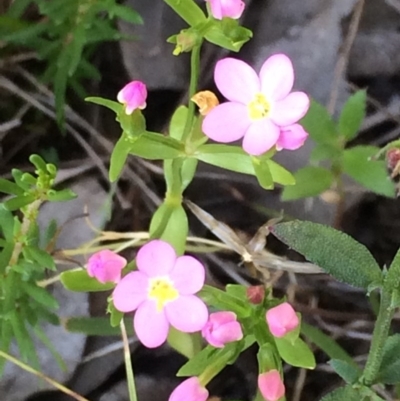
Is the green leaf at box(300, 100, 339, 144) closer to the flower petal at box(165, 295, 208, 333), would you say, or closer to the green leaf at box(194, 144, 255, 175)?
the green leaf at box(194, 144, 255, 175)

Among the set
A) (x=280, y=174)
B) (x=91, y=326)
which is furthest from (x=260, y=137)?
(x=91, y=326)

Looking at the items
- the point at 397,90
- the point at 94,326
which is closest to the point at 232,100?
the point at 94,326

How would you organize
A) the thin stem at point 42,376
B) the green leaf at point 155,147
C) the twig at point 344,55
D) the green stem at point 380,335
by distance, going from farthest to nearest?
1. the twig at point 344,55
2. the thin stem at point 42,376
3. the green leaf at point 155,147
4. the green stem at point 380,335

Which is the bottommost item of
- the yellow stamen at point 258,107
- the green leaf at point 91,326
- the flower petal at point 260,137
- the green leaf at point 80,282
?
the green leaf at point 91,326

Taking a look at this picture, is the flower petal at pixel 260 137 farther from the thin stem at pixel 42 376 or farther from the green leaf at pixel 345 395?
the thin stem at pixel 42 376

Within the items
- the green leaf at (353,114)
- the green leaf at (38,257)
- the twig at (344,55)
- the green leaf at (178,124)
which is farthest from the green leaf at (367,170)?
the green leaf at (38,257)

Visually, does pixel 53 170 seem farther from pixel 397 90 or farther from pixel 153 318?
pixel 397 90

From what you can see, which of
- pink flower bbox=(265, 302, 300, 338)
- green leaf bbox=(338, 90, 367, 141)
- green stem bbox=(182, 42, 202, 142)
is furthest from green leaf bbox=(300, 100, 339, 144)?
pink flower bbox=(265, 302, 300, 338)

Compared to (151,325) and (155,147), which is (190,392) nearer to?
(151,325)
